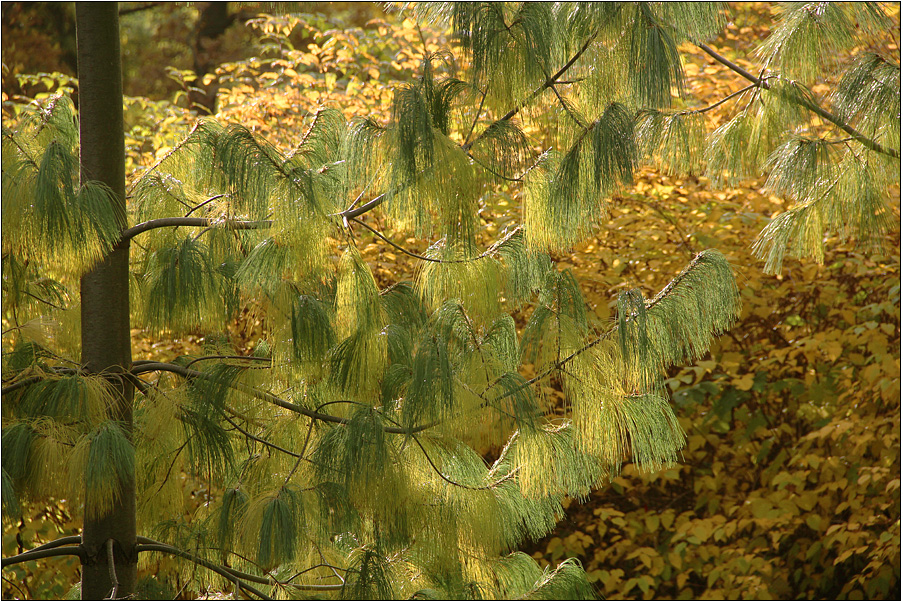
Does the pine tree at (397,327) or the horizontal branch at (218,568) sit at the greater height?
the pine tree at (397,327)

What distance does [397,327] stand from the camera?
72.2 inches

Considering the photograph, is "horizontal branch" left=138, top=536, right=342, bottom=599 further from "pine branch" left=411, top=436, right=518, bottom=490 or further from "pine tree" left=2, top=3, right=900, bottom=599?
"pine branch" left=411, top=436, right=518, bottom=490

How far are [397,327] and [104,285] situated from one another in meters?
0.81

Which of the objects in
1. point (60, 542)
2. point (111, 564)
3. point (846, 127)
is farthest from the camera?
point (846, 127)

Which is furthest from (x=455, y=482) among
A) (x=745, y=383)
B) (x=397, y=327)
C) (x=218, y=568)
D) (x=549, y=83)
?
(x=745, y=383)

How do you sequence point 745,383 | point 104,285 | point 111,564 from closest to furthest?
1. point 111,564
2. point 104,285
3. point 745,383

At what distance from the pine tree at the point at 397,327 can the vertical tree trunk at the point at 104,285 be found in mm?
12

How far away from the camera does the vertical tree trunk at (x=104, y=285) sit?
192 cm

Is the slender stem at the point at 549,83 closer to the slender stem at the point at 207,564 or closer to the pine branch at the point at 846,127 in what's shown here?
the pine branch at the point at 846,127

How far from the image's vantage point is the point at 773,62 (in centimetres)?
233

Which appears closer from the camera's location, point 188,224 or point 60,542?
point 188,224

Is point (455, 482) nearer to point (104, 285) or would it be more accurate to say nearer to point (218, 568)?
Answer: point (218, 568)

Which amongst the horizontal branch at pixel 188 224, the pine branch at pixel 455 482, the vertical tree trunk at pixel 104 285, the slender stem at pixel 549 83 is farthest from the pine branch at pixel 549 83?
the vertical tree trunk at pixel 104 285

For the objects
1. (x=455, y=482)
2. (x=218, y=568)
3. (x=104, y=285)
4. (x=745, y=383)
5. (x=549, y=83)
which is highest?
(x=549, y=83)
